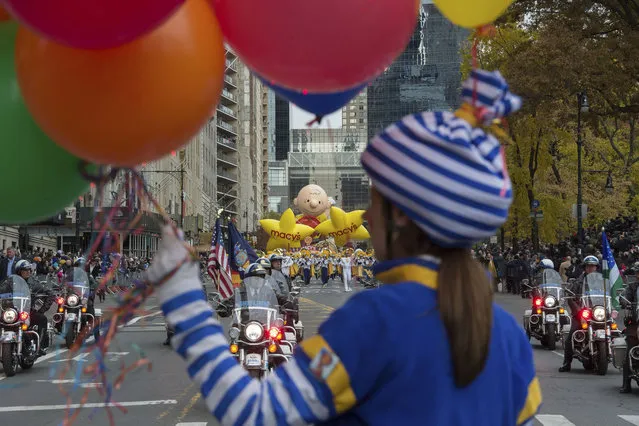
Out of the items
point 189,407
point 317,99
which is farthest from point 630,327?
point 317,99

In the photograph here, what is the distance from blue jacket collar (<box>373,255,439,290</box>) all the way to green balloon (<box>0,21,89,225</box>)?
995mm

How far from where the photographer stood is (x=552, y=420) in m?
9.90

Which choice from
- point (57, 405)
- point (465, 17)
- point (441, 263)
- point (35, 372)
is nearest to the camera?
point (441, 263)

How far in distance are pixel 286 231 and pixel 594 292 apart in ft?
86.6

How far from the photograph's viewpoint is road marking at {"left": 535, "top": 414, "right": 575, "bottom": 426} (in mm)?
9680

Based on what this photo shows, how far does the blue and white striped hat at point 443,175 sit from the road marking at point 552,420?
307 inches

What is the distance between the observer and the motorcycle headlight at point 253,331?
33.6ft

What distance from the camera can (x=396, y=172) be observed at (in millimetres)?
2426

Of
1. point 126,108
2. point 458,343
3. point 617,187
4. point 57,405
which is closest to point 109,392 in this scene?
point 126,108

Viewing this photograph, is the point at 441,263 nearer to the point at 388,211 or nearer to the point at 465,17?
the point at 388,211

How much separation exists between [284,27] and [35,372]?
519 inches

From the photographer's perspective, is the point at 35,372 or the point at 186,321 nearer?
the point at 186,321

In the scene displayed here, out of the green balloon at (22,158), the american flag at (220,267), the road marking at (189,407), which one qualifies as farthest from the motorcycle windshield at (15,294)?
the green balloon at (22,158)

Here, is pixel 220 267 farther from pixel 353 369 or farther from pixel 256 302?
pixel 353 369
